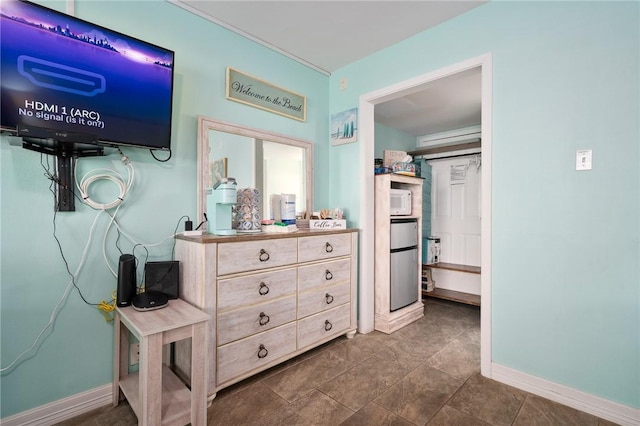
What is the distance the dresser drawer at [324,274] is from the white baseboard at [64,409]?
130cm

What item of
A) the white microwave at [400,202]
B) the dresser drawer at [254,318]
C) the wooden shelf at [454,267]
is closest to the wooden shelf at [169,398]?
the dresser drawer at [254,318]

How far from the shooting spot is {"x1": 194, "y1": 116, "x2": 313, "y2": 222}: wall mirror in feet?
6.84

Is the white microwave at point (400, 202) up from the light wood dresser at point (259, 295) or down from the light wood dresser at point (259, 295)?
up

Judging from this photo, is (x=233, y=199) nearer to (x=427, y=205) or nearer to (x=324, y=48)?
(x=324, y=48)

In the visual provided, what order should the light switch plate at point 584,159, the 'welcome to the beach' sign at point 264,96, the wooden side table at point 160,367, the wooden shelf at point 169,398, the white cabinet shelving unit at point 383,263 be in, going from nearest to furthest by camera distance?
the wooden side table at point 160,367 < the wooden shelf at point 169,398 < the light switch plate at point 584,159 < the 'welcome to the beach' sign at point 264,96 < the white cabinet shelving unit at point 383,263

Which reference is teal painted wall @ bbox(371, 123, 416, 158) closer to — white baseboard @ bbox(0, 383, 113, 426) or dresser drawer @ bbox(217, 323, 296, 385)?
dresser drawer @ bbox(217, 323, 296, 385)

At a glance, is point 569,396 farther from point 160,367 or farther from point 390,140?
point 390,140

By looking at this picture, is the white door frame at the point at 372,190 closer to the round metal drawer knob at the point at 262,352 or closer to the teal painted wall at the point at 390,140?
the round metal drawer knob at the point at 262,352

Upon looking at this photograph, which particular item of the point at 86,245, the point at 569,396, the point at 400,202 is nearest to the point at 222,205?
the point at 86,245

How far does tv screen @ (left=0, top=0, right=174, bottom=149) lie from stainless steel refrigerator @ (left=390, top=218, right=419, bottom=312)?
220 cm

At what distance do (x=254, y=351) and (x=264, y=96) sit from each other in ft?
6.52

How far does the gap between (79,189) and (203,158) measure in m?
0.73

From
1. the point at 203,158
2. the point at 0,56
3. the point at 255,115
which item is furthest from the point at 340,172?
the point at 0,56

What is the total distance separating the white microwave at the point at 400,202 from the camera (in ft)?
9.56
